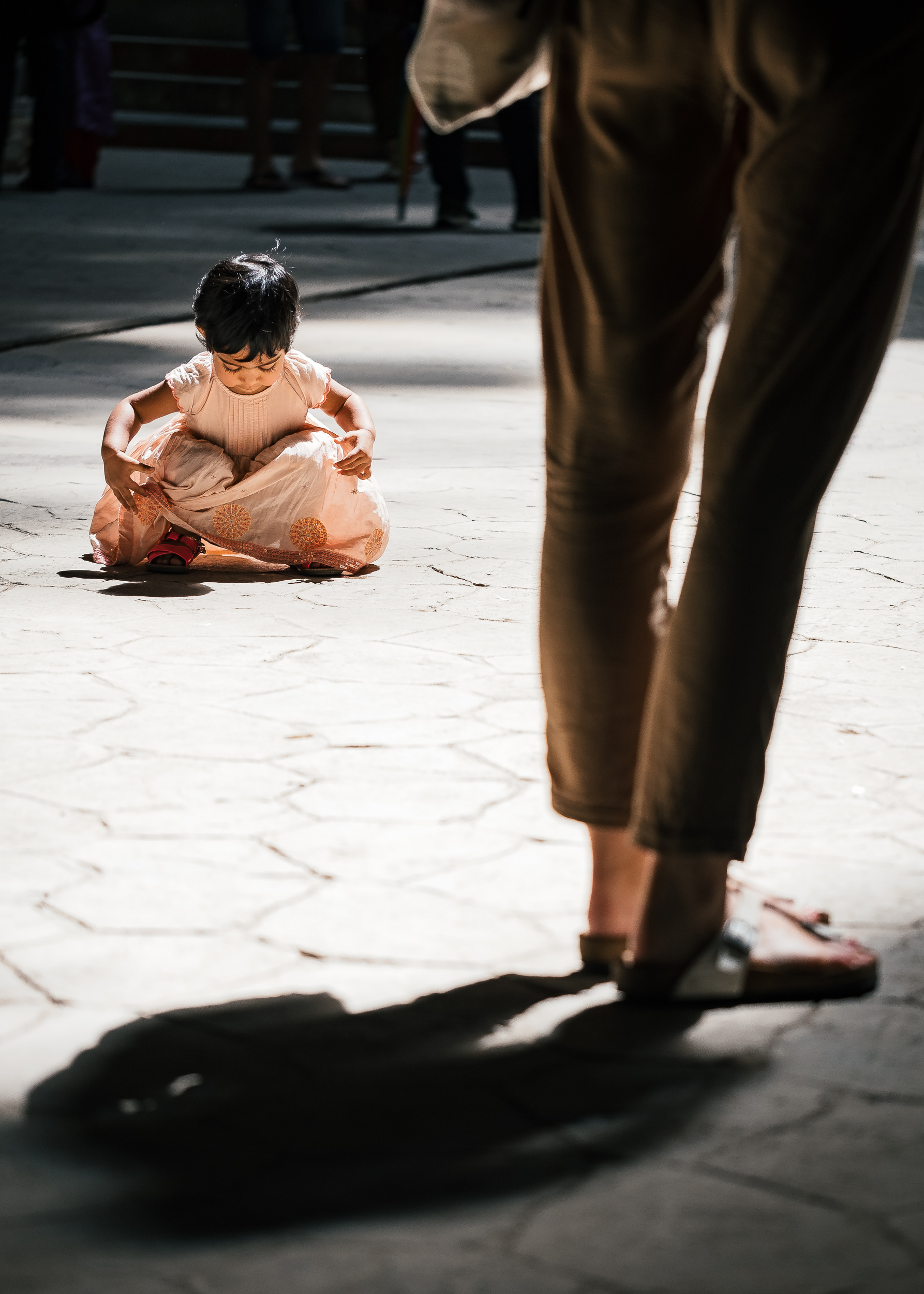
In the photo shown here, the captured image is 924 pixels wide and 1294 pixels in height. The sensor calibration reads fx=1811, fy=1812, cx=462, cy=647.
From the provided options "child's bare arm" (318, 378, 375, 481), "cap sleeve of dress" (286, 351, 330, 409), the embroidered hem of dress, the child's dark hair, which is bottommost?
the embroidered hem of dress

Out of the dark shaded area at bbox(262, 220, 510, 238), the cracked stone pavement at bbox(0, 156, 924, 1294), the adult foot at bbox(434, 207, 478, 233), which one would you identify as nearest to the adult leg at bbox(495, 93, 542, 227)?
the dark shaded area at bbox(262, 220, 510, 238)

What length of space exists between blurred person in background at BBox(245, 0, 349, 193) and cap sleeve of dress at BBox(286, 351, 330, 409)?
7122mm

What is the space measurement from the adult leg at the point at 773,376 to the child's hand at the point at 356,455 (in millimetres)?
1711

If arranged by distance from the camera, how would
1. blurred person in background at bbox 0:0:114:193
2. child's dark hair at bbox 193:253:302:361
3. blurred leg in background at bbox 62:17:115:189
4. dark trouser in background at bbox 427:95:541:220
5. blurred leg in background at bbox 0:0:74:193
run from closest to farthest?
child's dark hair at bbox 193:253:302:361, blurred leg in background at bbox 0:0:74:193, blurred person in background at bbox 0:0:114:193, dark trouser in background at bbox 427:95:541:220, blurred leg in background at bbox 62:17:115:189

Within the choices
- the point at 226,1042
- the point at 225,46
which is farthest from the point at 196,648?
the point at 225,46

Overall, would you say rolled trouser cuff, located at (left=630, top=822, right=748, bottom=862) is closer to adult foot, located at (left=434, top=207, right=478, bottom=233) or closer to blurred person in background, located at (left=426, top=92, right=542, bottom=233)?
blurred person in background, located at (left=426, top=92, right=542, bottom=233)

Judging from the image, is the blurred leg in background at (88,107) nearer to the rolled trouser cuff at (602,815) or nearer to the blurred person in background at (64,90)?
the blurred person in background at (64,90)

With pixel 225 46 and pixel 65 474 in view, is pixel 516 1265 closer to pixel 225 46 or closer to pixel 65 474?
pixel 65 474

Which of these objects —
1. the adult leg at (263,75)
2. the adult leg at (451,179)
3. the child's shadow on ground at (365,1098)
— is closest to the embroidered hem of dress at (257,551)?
the child's shadow on ground at (365,1098)

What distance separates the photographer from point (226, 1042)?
158 centimetres

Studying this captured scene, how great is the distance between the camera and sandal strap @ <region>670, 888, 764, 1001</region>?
166 cm

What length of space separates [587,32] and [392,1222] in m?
0.99

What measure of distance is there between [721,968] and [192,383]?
2.06 meters

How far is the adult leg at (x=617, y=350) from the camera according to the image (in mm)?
1562
